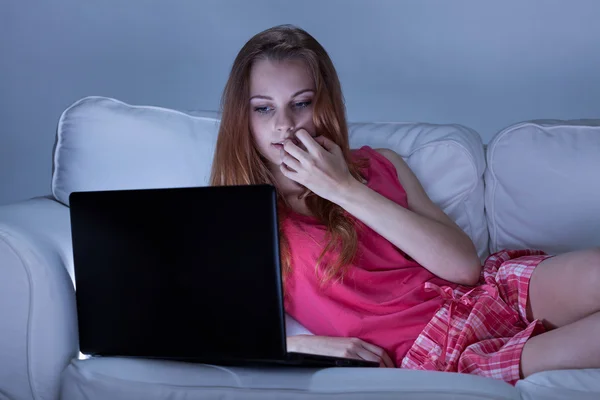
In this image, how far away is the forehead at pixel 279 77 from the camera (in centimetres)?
156

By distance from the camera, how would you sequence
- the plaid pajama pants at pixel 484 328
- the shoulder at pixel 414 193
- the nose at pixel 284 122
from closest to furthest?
the plaid pajama pants at pixel 484 328
the nose at pixel 284 122
the shoulder at pixel 414 193

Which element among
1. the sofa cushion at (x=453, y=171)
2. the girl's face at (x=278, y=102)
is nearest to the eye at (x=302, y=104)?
the girl's face at (x=278, y=102)

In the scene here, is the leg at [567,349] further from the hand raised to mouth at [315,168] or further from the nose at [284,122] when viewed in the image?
the nose at [284,122]

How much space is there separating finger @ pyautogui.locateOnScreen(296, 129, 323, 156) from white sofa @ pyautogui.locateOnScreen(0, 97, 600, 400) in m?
0.38

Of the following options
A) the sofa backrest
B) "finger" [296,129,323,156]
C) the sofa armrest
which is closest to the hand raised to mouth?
"finger" [296,129,323,156]

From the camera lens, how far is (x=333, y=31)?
7.63ft

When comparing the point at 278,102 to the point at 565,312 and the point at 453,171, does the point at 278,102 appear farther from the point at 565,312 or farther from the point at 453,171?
the point at 565,312

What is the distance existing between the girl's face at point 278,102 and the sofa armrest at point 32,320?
49 centimetres

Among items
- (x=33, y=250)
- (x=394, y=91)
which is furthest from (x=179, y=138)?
(x=394, y=91)

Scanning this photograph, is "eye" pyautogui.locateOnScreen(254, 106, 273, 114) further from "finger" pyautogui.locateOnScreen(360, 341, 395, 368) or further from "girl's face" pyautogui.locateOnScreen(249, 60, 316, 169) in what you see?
"finger" pyautogui.locateOnScreen(360, 341, 395, 368)

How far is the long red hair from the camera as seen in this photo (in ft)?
5.22

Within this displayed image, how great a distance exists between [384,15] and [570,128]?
0.73m

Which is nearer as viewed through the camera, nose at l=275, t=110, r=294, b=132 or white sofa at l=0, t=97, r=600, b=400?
white sofa at l=0, t=97, r=600, b=400

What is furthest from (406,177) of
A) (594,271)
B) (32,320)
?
(32,320)
